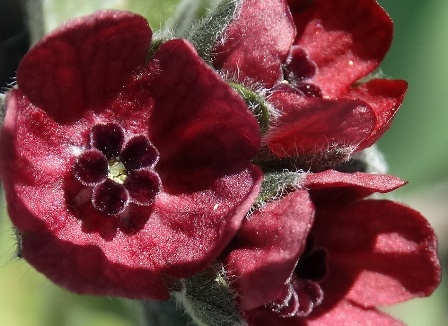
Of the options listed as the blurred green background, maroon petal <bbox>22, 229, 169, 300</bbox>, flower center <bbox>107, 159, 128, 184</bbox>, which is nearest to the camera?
maroon petal <bbox>22, 229, 169, 300</bbox>

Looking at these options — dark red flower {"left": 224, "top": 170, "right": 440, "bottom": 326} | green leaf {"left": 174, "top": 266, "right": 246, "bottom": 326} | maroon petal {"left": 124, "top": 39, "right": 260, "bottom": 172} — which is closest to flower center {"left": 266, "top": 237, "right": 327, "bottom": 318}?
dark red flower {"left": 224, "top": 170, "right": 440, "bottom": 326}

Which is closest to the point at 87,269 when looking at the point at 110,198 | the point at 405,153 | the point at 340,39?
the point at 110,198

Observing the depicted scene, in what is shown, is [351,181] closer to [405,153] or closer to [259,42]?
[259,42]

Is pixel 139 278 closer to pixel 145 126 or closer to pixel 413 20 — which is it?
pixel 145 126

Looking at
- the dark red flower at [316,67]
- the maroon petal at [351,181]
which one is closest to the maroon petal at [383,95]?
the dark red flower at [316,67]

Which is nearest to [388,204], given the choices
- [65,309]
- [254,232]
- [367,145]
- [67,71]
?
[367,145]

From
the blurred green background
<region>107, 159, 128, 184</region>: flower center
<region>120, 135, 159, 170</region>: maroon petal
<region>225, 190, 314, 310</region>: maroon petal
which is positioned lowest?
the blurred green background

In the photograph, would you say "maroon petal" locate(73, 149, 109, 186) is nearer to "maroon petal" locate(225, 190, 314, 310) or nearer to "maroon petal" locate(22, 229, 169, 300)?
"maroon petal" locate(22, 229, 169, 300)
